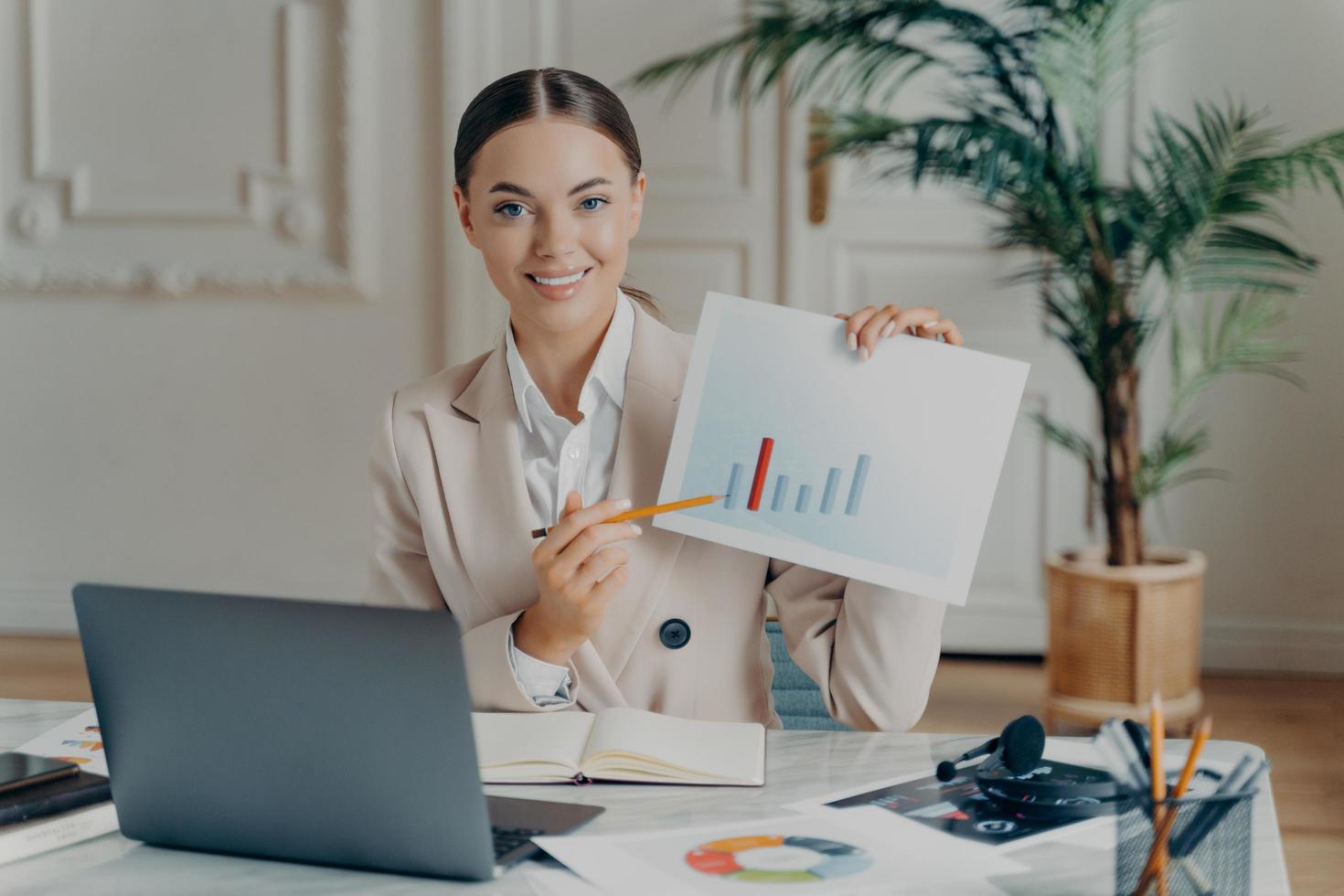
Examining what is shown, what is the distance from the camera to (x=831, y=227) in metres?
3.71

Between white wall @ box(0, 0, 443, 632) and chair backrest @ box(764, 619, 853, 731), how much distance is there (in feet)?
8.21

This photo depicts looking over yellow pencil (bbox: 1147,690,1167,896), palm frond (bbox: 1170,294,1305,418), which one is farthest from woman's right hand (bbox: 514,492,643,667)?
Result: palm frond (bbox: 1170,294,1305,418)

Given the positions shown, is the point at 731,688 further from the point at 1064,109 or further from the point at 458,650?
the point at 1064,109

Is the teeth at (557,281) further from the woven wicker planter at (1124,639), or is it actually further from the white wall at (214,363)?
the white wall at (214,363)

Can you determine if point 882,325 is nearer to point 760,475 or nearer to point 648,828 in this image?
point 760,475

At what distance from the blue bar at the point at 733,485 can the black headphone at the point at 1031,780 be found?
0.33 m

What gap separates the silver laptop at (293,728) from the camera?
0.87 metres

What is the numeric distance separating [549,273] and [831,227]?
2357 mm

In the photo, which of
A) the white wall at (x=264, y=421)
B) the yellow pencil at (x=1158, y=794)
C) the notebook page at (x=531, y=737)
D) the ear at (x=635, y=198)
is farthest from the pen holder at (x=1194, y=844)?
the white wall at (x=264, y=421)

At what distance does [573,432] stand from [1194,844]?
855 mm

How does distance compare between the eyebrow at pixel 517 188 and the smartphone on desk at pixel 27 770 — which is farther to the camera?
the eyebrow at pixel 517 188

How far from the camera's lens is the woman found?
4.68 feet

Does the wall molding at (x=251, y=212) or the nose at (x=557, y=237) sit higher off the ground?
the wall molding at (x=251, y=212)

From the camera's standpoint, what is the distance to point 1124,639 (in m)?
3.03
